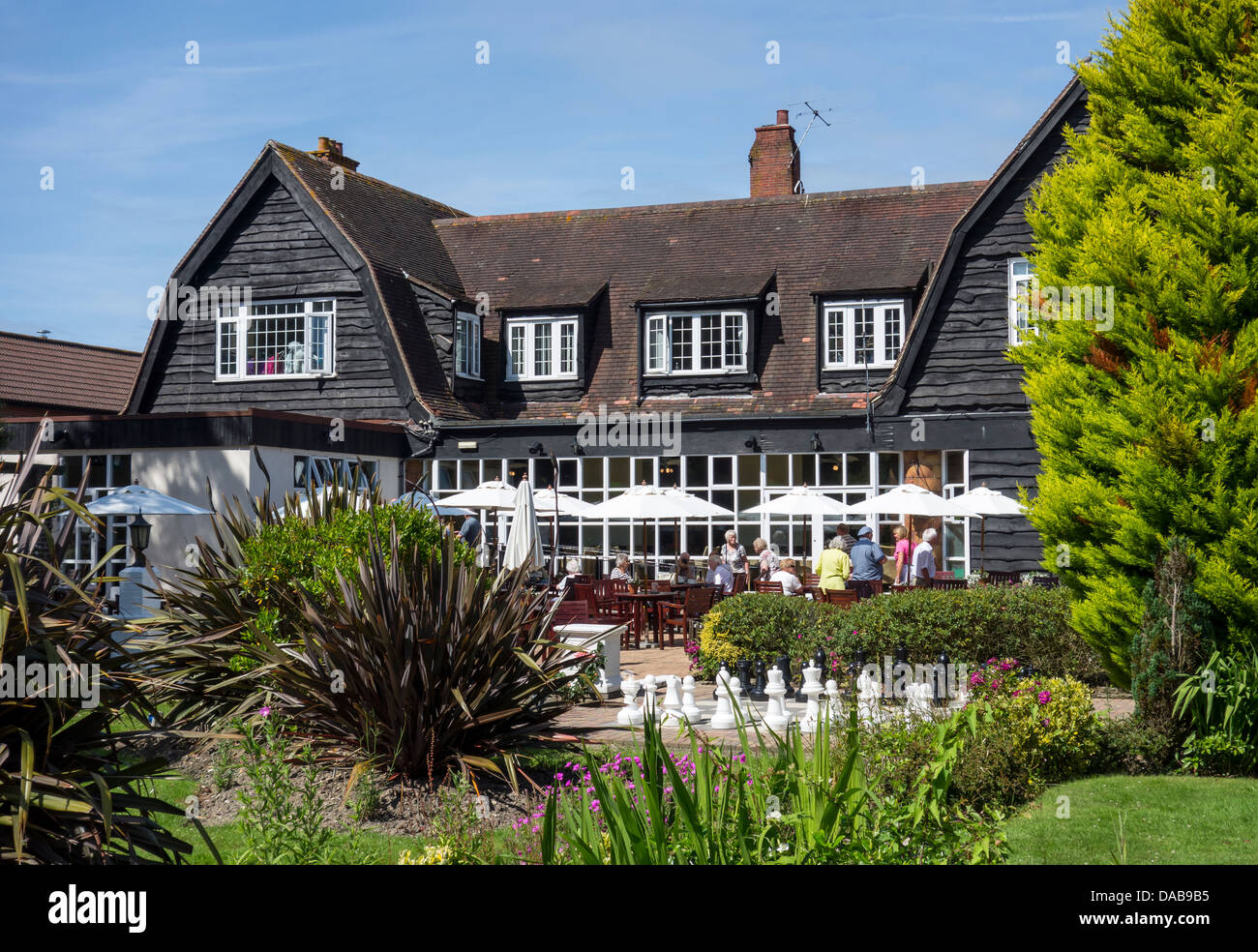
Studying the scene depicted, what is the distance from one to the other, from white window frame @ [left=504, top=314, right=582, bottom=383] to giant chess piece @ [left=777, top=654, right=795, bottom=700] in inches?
558

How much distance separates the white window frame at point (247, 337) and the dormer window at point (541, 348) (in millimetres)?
3825

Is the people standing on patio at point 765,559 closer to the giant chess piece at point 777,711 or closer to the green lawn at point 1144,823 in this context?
the giant chess piece at point 777,711

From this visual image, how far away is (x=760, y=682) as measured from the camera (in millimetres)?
11922

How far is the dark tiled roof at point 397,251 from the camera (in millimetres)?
25219

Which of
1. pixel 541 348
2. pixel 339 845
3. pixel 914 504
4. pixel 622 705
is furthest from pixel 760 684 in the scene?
pixel 541 348

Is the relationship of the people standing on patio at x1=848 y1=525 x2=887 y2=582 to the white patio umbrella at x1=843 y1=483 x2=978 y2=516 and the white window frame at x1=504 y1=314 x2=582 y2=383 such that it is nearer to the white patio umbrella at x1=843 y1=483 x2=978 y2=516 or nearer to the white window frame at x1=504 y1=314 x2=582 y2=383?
the white patio umbrella at x1=843 y1=483 x2=978 y2=516

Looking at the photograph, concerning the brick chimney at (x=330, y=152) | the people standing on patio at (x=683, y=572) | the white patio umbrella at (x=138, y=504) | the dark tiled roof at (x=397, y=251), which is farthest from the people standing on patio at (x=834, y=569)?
the brick chimney at (x=330, y=152)

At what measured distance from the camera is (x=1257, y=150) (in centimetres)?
857

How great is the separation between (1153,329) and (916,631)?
4.97 m

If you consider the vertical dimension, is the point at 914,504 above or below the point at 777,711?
above

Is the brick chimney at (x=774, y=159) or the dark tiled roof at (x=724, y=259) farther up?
the brick chimney at (x=774, y=159)

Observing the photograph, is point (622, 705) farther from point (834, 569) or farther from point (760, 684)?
point (834, 569)
